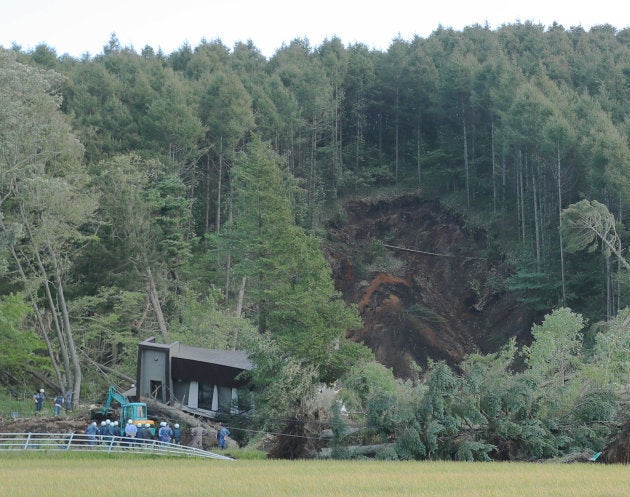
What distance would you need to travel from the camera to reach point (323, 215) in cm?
7081

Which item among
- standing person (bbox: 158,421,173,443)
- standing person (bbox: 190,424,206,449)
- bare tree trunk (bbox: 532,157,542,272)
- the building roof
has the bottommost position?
standing person (bbox: 190,424,206,449)

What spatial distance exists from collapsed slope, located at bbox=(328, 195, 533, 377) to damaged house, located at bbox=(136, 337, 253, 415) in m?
22.1

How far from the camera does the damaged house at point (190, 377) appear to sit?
37156 millimetres

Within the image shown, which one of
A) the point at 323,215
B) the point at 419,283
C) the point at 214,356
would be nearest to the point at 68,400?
the point at 214,356

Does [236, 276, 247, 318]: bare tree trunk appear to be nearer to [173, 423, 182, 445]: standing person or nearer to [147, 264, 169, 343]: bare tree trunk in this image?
[147, 264, 169, 343]: bare tree trunk

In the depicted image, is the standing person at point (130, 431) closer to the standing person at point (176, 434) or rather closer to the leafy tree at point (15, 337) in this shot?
the standing person at point (176, 434)

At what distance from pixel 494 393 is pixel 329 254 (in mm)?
40789

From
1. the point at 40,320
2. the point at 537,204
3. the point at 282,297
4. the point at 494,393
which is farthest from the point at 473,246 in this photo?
the point at 494,393

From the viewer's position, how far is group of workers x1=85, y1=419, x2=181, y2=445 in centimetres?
3062

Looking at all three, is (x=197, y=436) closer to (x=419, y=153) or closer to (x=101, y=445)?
(x=101, y=445)

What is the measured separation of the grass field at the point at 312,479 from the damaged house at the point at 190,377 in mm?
9730

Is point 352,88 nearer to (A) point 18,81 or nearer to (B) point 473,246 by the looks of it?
(B) point 473,246

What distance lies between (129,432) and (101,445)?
39.8 inches

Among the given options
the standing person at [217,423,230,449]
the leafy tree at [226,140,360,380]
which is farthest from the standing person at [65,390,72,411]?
the standing person at [217,423,230,449]
